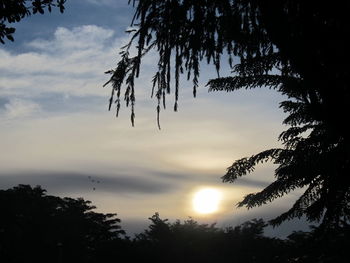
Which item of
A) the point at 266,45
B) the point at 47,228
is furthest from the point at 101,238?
the point at 266,45

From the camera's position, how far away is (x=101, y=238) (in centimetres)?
4481

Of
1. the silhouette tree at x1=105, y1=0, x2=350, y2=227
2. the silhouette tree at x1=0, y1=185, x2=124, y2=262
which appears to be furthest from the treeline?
the silhouette tree at x1=105, y1=0, x2=350, y2=227

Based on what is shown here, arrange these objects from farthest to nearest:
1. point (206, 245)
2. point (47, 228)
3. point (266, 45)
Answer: point (47, 228) < point (206, 245) < point (266, 45)

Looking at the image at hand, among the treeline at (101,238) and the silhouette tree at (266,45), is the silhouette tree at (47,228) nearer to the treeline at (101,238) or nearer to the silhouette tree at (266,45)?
the treeline at (101,238)

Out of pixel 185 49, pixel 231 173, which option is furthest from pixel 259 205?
pixel 185 49

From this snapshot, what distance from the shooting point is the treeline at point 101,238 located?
32.3m

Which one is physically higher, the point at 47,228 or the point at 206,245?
the point at 47,228

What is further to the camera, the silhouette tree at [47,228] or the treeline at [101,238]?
the silhouette tree at [47,228]

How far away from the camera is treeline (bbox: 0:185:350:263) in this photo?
32281 mm

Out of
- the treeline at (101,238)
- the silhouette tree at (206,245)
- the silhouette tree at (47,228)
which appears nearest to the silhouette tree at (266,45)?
the treeline at (101,238)

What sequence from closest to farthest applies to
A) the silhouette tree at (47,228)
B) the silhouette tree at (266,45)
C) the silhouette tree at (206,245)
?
the silhouette tree at (266,45), the silhouette tree at (206,245), the silhouette tree at (47,228)

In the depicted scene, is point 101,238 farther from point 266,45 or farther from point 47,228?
point 266,45

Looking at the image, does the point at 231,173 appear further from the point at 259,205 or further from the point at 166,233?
the point at 166,233

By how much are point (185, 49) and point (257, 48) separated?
32.0 inches
